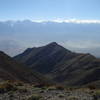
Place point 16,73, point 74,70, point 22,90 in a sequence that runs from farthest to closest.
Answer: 1. point 74,70
2. point 16,73
3. point 22,90

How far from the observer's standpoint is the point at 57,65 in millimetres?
191125

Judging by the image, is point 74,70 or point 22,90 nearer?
point 22,90

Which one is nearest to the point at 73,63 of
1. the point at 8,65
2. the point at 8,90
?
the point at 8,65

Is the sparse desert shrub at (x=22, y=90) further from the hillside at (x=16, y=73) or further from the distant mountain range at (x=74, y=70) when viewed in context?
the distant mountain range at (x=74, y=70)

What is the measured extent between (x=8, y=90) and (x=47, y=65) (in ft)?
587

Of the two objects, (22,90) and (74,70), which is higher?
(74,70)

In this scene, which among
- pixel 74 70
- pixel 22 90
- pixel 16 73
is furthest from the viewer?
pixel 74 70

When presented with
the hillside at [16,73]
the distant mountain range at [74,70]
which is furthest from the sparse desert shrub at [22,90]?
the distant mountain range at [74,70]

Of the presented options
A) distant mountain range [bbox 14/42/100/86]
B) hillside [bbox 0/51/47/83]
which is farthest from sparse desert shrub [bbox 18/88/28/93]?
distant mountain range [bbox 14/42/100/86]

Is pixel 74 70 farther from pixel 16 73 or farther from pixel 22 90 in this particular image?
pixel 22 90

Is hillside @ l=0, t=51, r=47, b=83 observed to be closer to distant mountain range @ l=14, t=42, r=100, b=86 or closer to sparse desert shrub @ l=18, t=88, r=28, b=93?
sparse desert shrub @ l=18, t=88, r=28, b=93

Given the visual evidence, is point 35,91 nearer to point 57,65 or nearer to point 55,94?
point 55,94

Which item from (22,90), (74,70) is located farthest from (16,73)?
(74,70)

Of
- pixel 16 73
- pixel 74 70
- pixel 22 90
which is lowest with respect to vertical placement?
pixel 22 90
